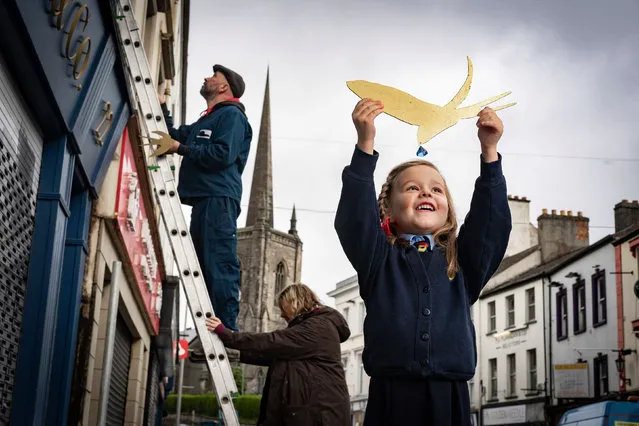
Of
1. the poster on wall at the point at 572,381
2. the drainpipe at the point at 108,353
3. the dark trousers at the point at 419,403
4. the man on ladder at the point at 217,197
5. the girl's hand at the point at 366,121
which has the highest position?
the poster on wall at the point at 572,381

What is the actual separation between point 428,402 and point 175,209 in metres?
3.15

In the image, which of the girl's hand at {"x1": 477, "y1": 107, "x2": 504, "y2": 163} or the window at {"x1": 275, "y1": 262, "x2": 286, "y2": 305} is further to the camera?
the window at {"x1": 275, "y1": 262, "x2": 286, "y2": 305}

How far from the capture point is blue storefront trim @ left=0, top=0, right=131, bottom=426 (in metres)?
5.27

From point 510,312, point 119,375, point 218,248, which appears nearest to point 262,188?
point 510,312

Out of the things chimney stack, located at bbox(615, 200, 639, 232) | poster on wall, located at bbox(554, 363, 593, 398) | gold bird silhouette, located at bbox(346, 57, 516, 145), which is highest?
chimney stack, located at bbox(615, 200, 639, 232)

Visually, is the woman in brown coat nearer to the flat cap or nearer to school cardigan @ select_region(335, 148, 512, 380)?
the flat cap

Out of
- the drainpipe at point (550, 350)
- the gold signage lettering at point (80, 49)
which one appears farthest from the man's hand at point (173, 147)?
the drainpipe at point (550, 350)

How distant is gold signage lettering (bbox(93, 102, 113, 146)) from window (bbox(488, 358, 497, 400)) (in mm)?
35100

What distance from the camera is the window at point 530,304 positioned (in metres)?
38.6

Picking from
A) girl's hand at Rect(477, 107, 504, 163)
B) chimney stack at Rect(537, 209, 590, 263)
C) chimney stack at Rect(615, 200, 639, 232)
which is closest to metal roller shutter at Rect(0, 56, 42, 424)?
girl's hand at Rect(477, 107, 504, 163)

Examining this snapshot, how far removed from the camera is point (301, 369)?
603cm

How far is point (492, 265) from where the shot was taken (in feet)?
12.3

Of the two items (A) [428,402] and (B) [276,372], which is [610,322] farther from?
(A) [428,402]

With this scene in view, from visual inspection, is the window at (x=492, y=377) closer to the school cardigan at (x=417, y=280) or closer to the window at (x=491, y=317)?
the window at (x=491, y=317)
